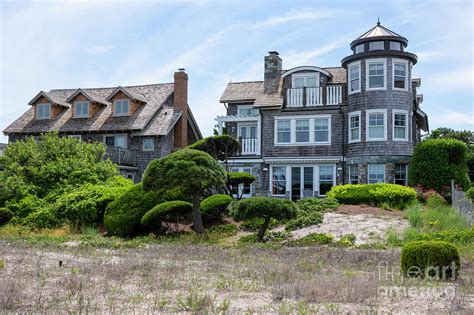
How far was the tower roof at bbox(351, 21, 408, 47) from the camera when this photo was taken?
97.8 feet

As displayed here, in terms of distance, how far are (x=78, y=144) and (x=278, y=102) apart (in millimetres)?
11364

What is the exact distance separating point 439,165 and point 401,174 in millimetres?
2673

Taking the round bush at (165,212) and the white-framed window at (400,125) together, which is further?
the white-framed window at (400,125)

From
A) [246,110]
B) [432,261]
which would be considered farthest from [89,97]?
[432,261]

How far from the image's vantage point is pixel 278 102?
1272 inches

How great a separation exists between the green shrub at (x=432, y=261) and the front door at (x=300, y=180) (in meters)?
20.1

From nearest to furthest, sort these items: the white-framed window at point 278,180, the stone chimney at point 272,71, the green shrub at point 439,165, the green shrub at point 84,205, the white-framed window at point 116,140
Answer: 1. the green shrub at point 84,205
2. the green shrub at point 439,165
3. the white-framed window at point 278,180
4. the stone chimney at point 272,71
5. the white-framed window at point 116,140

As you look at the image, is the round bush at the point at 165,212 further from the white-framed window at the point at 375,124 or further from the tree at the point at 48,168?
the white-framed window at the point at 375,124

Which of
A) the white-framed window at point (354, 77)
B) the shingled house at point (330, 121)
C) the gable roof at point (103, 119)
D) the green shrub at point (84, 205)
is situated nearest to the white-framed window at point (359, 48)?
the shingled house at point (330, 121)

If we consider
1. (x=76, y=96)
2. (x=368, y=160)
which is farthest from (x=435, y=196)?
(x=76, y=96)

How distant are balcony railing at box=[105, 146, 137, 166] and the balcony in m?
11.4

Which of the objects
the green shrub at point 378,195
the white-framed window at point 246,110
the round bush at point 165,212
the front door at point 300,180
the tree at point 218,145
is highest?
the white-framed window at point 246,110

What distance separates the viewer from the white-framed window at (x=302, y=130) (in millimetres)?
31891

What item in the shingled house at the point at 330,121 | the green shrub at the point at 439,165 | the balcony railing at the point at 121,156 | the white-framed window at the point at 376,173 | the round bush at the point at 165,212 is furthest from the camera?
the balcony railing at the point at 121,156
